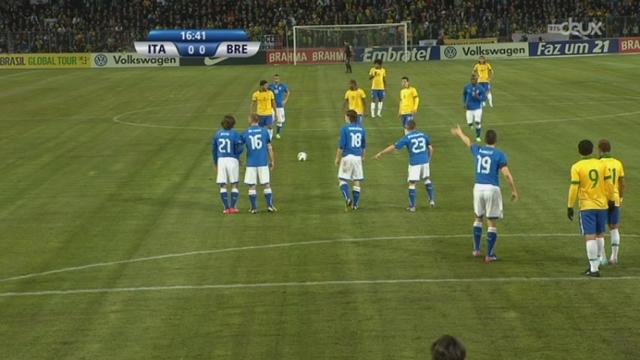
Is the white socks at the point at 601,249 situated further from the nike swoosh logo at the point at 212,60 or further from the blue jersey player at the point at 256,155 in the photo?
the nike swoosh logo at the point at 212,60

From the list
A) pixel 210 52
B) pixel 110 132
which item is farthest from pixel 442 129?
pixel 210 52

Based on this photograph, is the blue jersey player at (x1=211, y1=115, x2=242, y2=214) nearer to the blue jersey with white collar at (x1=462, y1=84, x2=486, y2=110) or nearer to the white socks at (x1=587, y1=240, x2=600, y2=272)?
the white socks at (x1=587, y1=240, x2=600, y2=272)

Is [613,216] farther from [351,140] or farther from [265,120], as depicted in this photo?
[265,120]

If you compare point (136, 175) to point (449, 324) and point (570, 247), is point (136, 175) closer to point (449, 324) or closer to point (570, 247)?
point (570, 247)

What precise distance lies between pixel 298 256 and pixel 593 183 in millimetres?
5518

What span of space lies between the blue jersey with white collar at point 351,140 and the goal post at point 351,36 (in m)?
53.2

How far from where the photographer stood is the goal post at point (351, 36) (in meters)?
77.2

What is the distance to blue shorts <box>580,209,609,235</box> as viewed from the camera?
17930 millimetres

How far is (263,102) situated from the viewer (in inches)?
1423

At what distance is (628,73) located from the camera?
6222 centimetres

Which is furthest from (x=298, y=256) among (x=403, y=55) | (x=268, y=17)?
(x=268, y=17)

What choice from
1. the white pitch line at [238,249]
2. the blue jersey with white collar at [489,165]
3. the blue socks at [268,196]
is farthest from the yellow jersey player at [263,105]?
the blue jersey with white collar at [489,165]

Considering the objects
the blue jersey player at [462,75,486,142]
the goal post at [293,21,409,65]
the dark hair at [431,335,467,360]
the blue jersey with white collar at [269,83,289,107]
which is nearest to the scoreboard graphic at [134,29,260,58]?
the goal post at [293,21,409,65]

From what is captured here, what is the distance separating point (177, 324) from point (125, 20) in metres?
73.4
